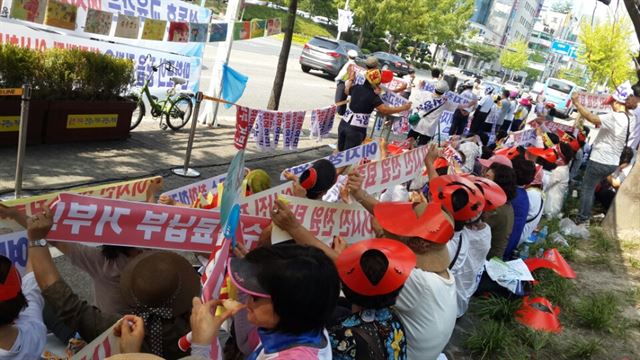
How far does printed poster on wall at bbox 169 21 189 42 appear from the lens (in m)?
6.23

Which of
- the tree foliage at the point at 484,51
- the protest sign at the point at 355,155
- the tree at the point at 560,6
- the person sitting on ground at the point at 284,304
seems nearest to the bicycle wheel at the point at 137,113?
the protest sign at the point at 355,155

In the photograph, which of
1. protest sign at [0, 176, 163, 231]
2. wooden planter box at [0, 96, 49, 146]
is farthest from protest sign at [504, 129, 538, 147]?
protest sign at [0, 176, 163, 231]

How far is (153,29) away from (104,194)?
3.57 metres

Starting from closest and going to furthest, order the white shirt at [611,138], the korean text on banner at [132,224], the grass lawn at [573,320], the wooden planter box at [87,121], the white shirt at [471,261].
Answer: the korean text on banner at [132,224] → the white shirt at [471,261] → the grass lawn at [573,320] → the wooden planter box at [87,121] → the white shirt at [611,138]

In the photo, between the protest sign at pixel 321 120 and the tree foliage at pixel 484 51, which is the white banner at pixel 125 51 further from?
the tree foliage at pixel 484 51

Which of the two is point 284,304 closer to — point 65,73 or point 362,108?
point 362,108

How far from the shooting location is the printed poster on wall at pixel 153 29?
5.86 metres

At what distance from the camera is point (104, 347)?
1.99m

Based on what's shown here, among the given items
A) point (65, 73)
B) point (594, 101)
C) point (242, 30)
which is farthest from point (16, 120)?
point (594, 101)

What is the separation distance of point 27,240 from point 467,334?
346cm

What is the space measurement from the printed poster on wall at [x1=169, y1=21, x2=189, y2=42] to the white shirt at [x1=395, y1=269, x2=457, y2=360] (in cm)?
476

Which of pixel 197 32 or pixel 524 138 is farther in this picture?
pixel 524 138

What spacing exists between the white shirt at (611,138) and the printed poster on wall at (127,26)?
648cm

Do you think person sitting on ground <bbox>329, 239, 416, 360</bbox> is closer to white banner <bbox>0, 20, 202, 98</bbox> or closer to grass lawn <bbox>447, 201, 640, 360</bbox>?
grass lawn <bbox>447, 201, 640, 360</bbox>
